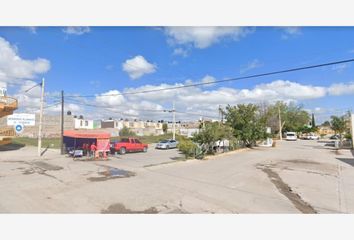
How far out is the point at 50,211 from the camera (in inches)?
268

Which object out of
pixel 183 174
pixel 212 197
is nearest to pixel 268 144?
pixel 183 174

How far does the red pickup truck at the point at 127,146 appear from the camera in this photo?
923 inches

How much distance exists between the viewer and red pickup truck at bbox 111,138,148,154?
23453 mm

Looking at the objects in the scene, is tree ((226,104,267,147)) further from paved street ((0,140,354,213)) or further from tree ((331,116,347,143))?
tree ((331,116,347,143))

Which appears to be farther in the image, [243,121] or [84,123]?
[84,123]

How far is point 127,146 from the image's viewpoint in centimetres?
2458

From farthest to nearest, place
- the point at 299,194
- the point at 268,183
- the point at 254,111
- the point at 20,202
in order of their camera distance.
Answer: the point at 254,111 < the point at 268,183 < the point at 299,194 < the point at 20,202

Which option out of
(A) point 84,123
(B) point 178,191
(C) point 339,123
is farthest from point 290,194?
(A) point 84,123

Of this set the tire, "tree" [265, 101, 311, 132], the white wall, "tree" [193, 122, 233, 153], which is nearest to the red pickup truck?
the tire

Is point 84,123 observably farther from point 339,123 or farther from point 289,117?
point 339,123

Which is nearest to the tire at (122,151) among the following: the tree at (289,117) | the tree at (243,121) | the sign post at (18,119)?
the sign post at (18,119)

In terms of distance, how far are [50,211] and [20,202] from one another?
62.3 inches

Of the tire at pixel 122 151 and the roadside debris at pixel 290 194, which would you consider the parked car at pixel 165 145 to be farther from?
the roadside debris at pixel 290 194
